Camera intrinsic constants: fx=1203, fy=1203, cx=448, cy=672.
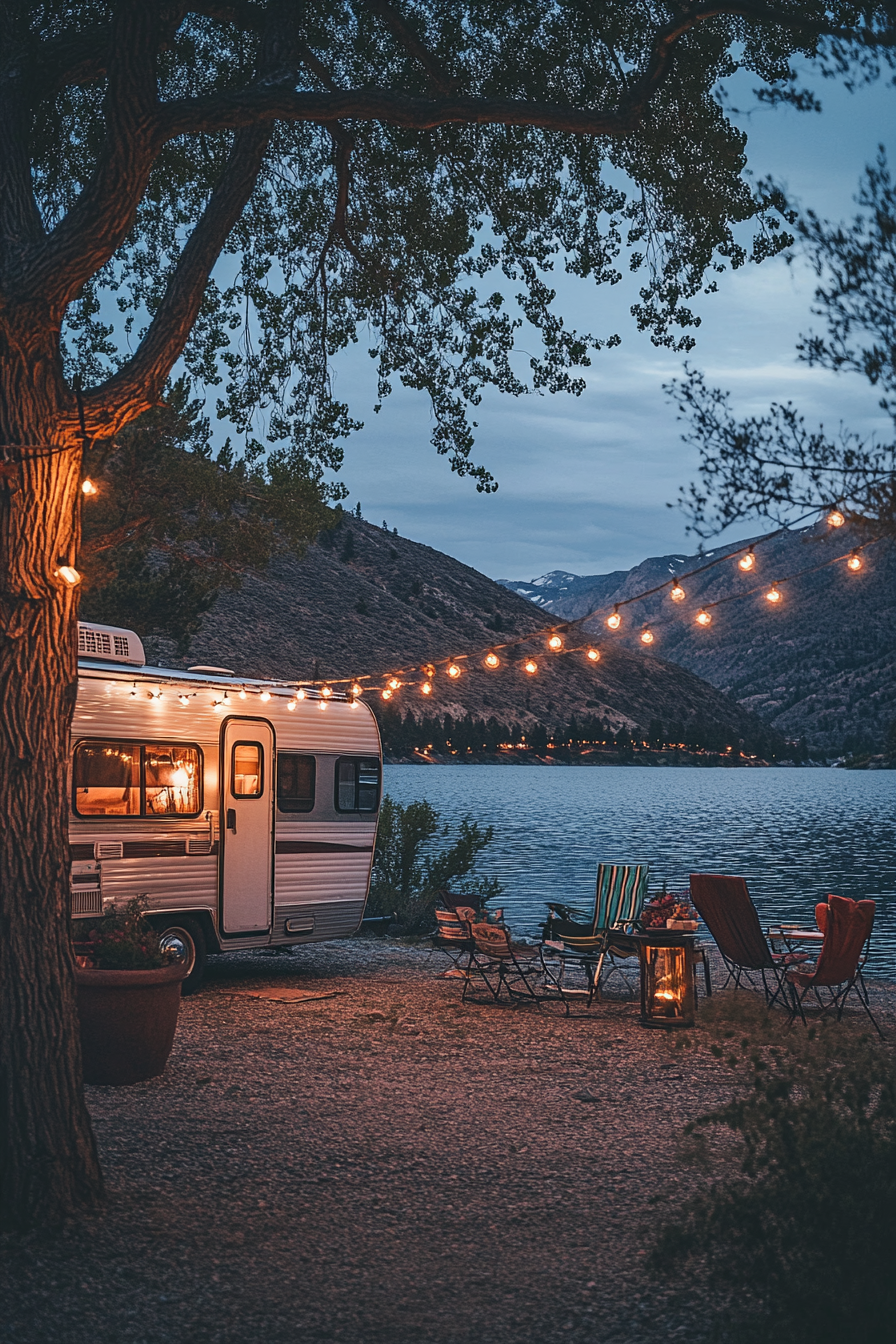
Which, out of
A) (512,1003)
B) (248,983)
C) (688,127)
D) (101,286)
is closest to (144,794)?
(248,983)

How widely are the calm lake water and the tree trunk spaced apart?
13.3 m

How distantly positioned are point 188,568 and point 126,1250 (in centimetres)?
1521

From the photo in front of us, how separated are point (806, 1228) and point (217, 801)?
698 cm

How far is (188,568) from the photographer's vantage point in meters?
18.7

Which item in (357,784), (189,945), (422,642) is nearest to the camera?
(189,945)

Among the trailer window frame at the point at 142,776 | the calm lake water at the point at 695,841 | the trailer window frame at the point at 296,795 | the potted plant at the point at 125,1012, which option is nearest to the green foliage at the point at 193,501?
the trailer window frame at the point at 296,795

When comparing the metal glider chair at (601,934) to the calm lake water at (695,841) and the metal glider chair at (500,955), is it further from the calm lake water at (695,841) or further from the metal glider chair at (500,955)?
the calm lake water at (695,841)

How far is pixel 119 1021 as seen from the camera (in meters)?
6.67

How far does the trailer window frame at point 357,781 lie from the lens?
1110cm

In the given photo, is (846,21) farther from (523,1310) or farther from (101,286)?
(101,286)

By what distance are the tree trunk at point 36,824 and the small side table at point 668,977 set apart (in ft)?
16.4

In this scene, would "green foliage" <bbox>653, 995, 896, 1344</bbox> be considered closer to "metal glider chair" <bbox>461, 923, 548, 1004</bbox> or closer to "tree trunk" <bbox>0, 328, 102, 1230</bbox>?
"tree trunk" <bbox>0, 328, 102, 1230</bbox>

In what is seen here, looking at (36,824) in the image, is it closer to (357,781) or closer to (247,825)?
(247,825)

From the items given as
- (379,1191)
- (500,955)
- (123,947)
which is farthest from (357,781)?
(379,1191)
